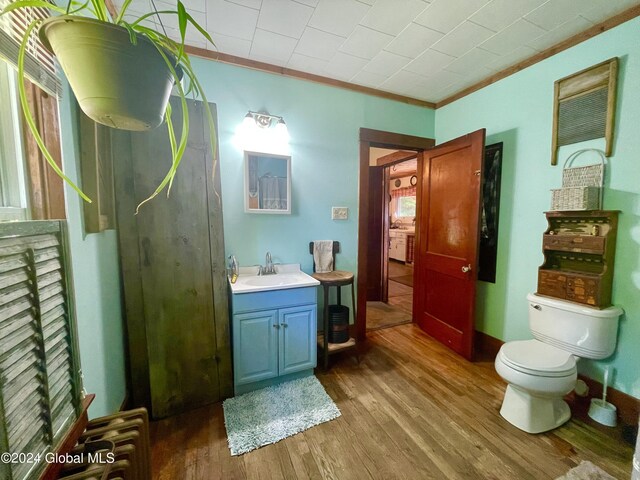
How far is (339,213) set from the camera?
2.46 m

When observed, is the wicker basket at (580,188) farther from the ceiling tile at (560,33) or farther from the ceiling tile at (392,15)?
the ceiling tile at (392,15)

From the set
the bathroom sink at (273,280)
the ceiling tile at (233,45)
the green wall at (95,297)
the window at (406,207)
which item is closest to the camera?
the green wall at (95,297)

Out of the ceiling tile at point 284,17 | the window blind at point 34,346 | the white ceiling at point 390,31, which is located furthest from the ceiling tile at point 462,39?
the window blind at point 34,346

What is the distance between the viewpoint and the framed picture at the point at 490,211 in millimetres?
2283

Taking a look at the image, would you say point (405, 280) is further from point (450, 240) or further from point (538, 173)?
point (538, 173)

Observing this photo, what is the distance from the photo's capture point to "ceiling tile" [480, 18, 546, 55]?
1674 millimetres

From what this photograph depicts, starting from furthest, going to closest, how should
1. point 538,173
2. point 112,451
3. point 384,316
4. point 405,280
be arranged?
point 405,280 < point 384,316 < point 538,173 < point 112,451

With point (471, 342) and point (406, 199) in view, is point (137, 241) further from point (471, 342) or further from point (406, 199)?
point (406, 199)

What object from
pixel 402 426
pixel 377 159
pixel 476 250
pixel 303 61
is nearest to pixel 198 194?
pixel 303 61

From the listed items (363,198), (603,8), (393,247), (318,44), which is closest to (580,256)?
(603,8)

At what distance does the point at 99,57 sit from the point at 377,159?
4.54 meters

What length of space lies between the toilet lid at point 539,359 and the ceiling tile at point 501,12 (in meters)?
2.15

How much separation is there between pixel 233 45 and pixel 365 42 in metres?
0.98

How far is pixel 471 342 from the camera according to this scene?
7.27 ft
